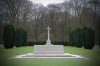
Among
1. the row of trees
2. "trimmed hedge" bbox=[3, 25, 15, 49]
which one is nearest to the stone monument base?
the row of trees

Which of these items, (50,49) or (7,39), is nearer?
(7,39)

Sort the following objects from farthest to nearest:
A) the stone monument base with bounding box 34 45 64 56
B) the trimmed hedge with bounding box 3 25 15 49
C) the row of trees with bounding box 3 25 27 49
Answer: the stone monument base with bounding box 34 45 64 56 < the row of trees with bounding box 3 25 27 49 < the trimmed hedge with bounding box 3 25 15 49

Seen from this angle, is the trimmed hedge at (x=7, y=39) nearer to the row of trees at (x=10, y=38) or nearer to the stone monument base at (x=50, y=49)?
the row of trees at (x=10, y=38)

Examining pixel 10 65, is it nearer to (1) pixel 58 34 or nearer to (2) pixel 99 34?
(2) pixel 99 34

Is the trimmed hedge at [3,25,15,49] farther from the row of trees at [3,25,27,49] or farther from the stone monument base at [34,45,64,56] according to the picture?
the stone monument base at [34,45,64,56]

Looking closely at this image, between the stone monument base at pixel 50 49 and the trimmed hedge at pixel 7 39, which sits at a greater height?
the trimmed hedge at pixel 7 39

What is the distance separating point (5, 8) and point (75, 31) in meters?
9.83

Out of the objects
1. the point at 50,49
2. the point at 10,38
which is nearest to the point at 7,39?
the point at 10,38

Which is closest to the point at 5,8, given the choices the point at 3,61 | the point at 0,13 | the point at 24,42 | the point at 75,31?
the point at 0,13

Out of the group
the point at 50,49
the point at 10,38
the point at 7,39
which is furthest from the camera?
the point at 50,49

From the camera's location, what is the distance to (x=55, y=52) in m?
7.06

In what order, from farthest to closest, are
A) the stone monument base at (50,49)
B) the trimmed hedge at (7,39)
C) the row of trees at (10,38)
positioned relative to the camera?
1. the stone monument base at (50,49)
2. the row of trees at (10,38)
3. the trimmed hedge at (7,39)

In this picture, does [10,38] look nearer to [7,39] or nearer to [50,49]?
[50,49]

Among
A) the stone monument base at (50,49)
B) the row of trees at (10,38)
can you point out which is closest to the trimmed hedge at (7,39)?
the row of trees at (10,38)
